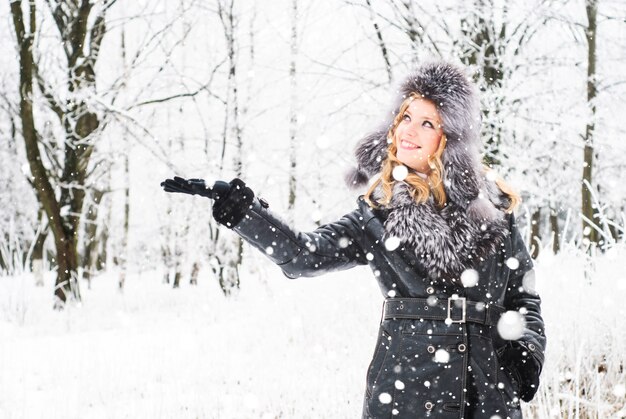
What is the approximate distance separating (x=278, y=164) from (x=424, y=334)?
997 centimetres

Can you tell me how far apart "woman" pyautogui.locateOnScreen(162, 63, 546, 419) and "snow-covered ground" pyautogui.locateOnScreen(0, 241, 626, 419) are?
1090mm

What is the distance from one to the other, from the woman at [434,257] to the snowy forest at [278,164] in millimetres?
253

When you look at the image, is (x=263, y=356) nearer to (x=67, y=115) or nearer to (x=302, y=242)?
(x=302, y=242)

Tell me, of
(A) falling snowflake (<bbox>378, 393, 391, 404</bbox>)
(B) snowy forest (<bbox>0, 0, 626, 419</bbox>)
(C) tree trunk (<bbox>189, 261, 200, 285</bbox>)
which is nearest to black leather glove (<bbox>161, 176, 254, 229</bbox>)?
(B) snowy forest (<bbox>0, 0, 626, 419</bbox>)

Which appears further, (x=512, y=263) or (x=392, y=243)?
(x=512, y=263)

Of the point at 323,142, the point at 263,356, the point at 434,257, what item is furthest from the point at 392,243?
the point at 323,142

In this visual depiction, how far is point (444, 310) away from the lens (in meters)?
2.03

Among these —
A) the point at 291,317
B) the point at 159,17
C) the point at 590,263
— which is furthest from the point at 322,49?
the point at 590,263

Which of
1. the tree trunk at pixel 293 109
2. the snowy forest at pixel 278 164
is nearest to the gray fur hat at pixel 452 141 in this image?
the snowy forest at pixel 278 164

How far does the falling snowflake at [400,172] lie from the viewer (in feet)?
7.50

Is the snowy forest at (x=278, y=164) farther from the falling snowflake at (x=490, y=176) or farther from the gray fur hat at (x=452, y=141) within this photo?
the falling snowflake at (x=490, y=176)

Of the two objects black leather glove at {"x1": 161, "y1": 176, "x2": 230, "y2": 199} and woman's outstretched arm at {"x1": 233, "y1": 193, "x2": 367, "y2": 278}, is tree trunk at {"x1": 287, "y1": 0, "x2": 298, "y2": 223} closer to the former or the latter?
woman's outstretched arm at {"x1": 233, "y1": 193, "x2": 367, "y2": 278}

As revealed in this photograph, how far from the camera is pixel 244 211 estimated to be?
1.90 meters

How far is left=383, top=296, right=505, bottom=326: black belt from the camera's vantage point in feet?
6.64
